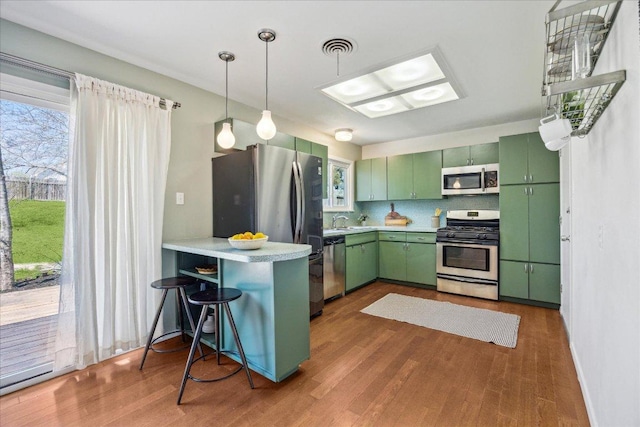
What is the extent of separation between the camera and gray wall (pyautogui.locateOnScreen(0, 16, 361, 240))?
2139 millimetres

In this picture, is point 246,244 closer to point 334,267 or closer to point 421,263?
point 334,267

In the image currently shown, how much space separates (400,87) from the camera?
2.81 m

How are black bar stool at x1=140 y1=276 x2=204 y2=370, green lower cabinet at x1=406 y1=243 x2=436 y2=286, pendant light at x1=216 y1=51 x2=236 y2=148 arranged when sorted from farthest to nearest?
1. green lower cabinet at x1=406 y1=243 x2=436 y2=286
2. pendant light at x1=216 y1=51 x2=236 y2=148
3. black bar stool at x1=140 y1=276 x2=204 y2=370

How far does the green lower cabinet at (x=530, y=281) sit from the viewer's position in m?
3.46

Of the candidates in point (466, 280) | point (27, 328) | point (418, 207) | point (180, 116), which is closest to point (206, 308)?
point (27, 328)

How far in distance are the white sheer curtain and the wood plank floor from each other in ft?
0.96

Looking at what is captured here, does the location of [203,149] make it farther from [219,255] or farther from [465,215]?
[465,215]

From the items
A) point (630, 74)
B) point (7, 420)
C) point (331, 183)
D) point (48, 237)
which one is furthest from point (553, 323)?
point (48, 237)

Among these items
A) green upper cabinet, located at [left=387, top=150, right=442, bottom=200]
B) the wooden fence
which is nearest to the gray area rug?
green upper cabinet, located at [left=387, top=150, right=442, bottom=200]

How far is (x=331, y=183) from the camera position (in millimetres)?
4977

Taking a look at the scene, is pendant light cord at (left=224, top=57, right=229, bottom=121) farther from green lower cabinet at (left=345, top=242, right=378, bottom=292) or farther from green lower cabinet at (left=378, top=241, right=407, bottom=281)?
green lower cabinet at (left=378, top=241, right=407, bottom=281)

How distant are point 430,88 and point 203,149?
239 cm

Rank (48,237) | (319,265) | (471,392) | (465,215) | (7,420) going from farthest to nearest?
(465,215) → (319,265) → (48,237) → (471,392) → (7,420)

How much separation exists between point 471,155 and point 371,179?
64.3 inches
